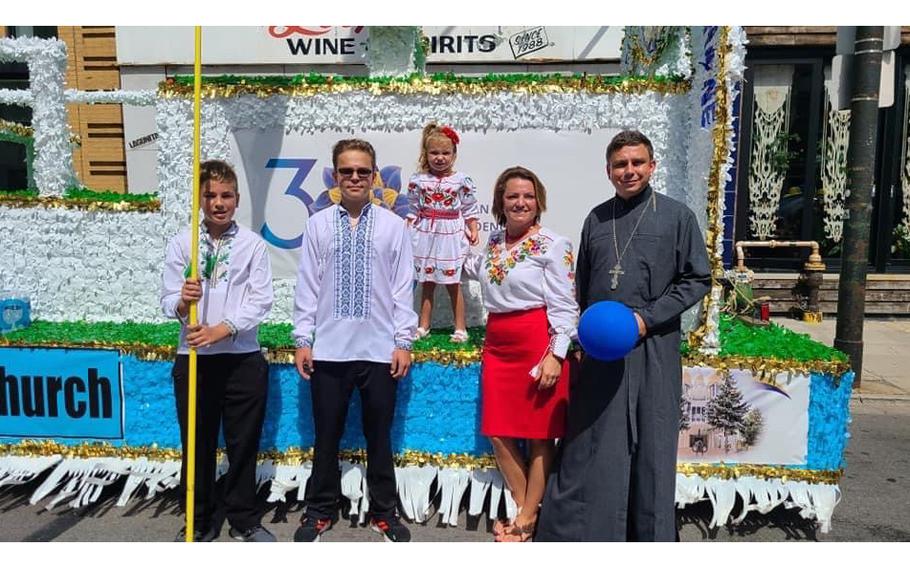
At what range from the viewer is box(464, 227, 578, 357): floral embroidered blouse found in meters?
2.66

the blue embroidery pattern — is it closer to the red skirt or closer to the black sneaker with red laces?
the red skirt

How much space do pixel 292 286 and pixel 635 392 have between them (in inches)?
92.8

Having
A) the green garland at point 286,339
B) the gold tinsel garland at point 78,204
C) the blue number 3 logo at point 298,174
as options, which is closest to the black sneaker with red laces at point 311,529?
the green garland at point 286,339

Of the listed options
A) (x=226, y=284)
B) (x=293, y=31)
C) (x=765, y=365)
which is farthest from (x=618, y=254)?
(x=293, y=31)

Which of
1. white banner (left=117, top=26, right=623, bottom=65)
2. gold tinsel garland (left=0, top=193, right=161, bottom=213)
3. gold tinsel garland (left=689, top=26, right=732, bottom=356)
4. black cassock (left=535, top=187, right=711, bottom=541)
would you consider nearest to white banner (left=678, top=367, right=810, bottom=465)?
gold tinsel garland (left=689, top=26, right=732, bottom=356)

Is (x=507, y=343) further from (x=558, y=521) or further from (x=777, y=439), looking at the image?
(x=777, y=439)

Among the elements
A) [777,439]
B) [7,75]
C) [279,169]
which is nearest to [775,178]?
[777,439]

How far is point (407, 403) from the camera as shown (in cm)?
Answer: 331

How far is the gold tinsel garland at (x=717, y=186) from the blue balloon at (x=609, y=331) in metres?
1.08

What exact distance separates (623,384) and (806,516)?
144cm

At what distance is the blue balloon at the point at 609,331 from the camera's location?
2.29m

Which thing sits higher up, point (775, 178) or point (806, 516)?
point (775, 178)

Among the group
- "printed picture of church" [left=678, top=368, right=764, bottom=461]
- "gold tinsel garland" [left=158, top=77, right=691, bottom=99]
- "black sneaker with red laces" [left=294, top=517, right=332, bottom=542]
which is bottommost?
"black sneaker with red laces" [left=294, top=517, right=332, bottom=542]

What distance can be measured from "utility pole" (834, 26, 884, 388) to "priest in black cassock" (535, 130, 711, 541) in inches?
155
